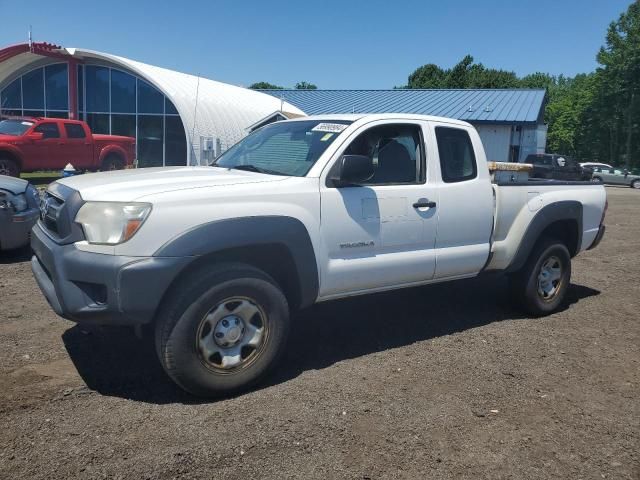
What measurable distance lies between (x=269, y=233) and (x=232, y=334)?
696 millimetres

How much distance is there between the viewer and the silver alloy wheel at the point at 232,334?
3494mm

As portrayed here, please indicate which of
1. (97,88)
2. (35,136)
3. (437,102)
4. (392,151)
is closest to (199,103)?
(97,88)

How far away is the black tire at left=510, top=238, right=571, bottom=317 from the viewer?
5.53 meters

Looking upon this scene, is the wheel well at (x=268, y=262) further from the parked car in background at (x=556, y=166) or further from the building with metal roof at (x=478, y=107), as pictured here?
the building with metal roof at (x=478, y=107)

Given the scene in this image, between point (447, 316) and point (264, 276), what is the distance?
2645 millimetres

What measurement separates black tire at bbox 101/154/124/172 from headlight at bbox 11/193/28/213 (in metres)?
13.1

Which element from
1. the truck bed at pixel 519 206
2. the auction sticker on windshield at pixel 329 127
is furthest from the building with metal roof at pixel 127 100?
the auction sticker on windshield at pixel 329 127

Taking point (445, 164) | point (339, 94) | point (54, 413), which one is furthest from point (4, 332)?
point (339, 94)

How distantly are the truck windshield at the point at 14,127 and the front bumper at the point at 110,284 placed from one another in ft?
52.4

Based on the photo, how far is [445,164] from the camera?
477 centimetres

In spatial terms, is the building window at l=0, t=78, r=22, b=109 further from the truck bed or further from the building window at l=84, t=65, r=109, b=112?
the truck bed

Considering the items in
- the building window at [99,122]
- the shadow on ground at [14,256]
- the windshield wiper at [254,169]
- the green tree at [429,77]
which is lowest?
the shadow on ground at [14,256]

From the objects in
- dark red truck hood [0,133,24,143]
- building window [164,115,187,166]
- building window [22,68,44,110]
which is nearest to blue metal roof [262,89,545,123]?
building window [164,115,187,166]

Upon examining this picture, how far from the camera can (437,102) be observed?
3519 cm
